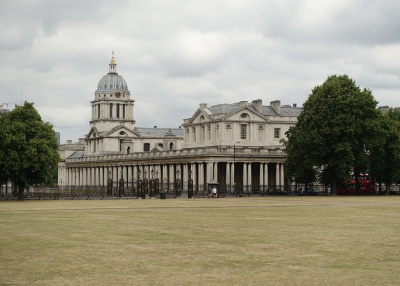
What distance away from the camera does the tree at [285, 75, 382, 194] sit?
86688 millimetres

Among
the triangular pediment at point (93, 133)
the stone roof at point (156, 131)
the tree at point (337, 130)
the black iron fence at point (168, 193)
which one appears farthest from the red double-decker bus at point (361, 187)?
the triangular pediment at point (93, 133)

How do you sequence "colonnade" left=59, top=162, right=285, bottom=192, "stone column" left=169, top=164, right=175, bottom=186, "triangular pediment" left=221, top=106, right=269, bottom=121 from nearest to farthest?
1. "colonnade" left=59, top=162, right=285, bottom=192
2. "triangular pediment" left=221, top=106, right=269, bottom=121
3. "stone column" left=169, top=164, right=175, bottom=186

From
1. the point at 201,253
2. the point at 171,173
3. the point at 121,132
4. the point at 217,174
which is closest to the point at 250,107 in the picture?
the point at 217,174

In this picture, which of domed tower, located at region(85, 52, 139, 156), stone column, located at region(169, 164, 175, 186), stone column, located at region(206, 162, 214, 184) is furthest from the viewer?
domed tower, located at region(85, 52, 139, 156)

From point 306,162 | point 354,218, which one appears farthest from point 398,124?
point 354,218

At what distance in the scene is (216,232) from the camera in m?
31.7

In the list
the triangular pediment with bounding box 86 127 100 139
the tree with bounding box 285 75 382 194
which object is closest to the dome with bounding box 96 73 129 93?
the triangular pediment with bounding box 86 127 100 139

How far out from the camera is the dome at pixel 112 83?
599 feet

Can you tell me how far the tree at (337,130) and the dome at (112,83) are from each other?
9729cm

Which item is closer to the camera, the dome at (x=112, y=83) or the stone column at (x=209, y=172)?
the stone column at (x=209, y=172)

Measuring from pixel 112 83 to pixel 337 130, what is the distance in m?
106

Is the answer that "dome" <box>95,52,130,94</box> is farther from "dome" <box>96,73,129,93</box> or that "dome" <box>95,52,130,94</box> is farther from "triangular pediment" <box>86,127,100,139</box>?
"triangular pediment" <box>86,127,100,139</box>

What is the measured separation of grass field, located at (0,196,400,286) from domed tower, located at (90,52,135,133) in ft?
469

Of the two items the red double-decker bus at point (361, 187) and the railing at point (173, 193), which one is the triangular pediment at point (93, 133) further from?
the red double-decker bus at point (361, 187)
